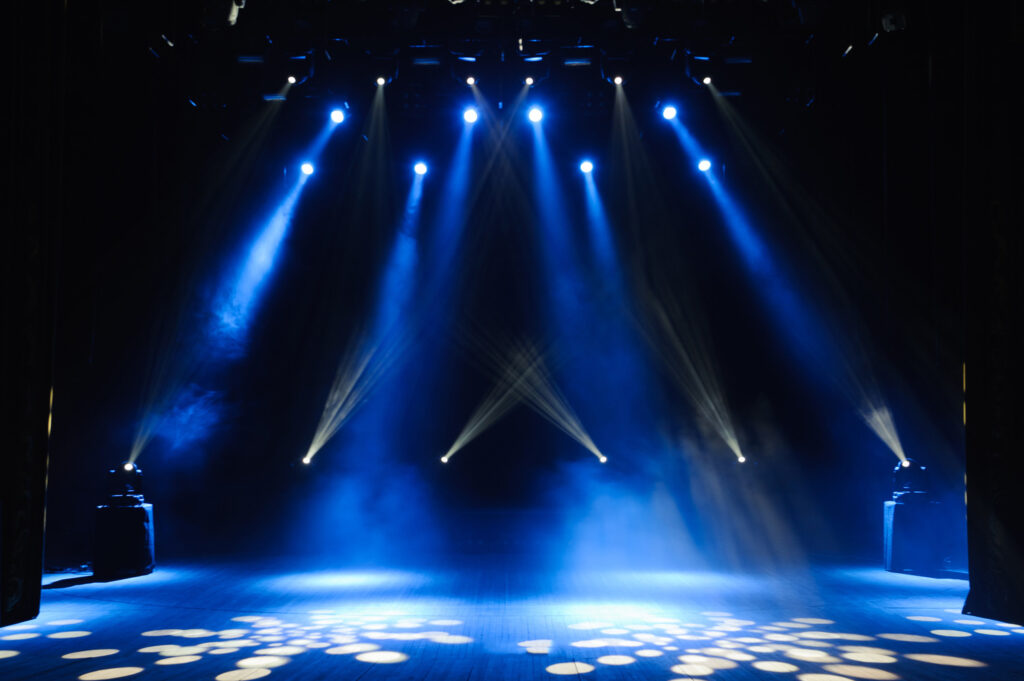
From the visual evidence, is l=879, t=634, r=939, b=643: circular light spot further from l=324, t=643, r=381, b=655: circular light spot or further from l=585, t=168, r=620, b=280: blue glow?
l=585, t=168, r=620, b=280: blue glow

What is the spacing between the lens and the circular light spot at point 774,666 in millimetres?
3162

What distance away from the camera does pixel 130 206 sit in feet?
23.3

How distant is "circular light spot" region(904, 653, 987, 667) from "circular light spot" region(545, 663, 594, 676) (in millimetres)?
1618

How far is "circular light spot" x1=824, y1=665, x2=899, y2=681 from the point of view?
3.05m

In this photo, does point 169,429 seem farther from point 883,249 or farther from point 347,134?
point 883,249

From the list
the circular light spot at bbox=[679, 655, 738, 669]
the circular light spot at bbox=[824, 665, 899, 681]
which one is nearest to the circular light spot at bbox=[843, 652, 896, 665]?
the circular light spot at bbox=[824, 665, 899, 681]

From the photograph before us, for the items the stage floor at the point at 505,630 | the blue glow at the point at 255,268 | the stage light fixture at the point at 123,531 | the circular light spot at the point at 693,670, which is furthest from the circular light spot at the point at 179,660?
the blue glow at the point at 255,268

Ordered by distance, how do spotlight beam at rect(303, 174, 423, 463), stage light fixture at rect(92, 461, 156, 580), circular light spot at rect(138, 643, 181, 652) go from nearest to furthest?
1. circular light spot at rect(138, 643, 181, 652)
2. stage light fixture at rect(92, 461, 156, 580)
3. spotlight beam at rect(303, 174, 423, 463)

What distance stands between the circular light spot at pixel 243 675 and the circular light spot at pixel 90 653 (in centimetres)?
84

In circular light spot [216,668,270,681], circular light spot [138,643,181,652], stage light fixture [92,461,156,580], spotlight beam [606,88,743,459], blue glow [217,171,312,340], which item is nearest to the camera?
circular light spot [216,668,270,681]

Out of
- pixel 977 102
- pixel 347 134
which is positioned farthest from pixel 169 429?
pixel 977 102

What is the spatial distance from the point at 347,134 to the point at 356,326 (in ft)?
7.13

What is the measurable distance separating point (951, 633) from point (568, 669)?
2.35 meters

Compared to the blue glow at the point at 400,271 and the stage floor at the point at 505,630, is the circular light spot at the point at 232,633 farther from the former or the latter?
the blue glow at the point at 400,271
